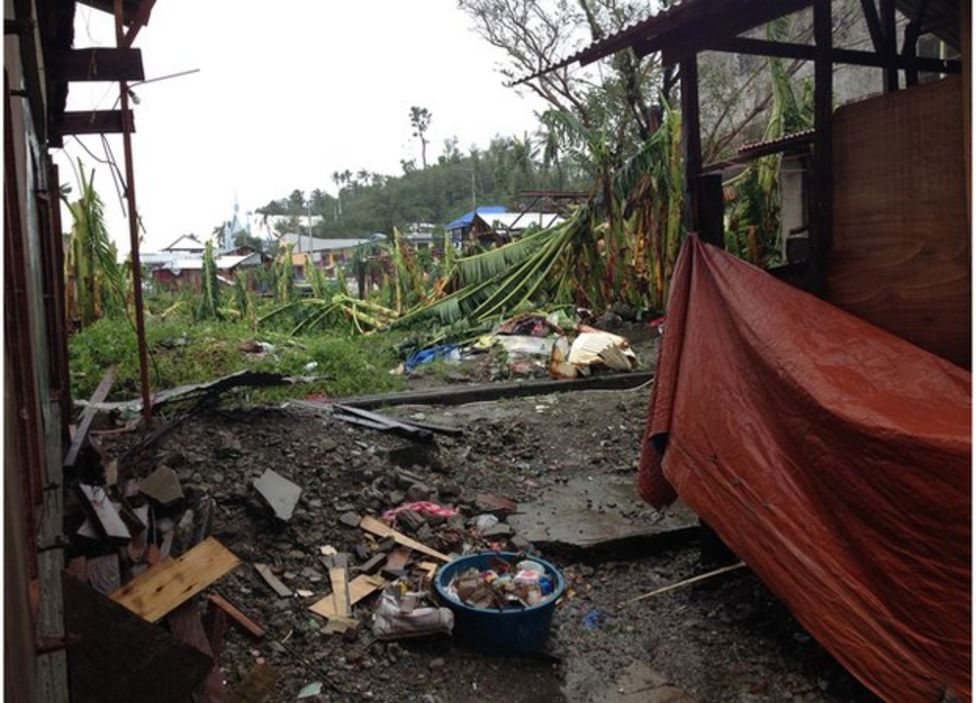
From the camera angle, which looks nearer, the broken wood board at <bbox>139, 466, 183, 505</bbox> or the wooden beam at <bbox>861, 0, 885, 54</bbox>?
the broken wood board at <bbox>139, 466, 183, 505</bbox>

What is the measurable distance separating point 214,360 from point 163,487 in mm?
7313

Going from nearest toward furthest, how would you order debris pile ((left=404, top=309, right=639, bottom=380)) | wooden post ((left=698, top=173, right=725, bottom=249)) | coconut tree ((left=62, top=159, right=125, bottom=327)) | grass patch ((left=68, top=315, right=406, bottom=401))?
wooden post ((left=698, top=173, right=725, bottom=249)) < grass patch ((left=68, top=315, right=406, bottom=401)) < debris pile ((left=404, top=309, right=639, bottom=380)) < coconut tree ((left=62, top=159, right=125, bottom=327))

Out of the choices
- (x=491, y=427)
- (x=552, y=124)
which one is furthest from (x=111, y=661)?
(x=552, y=124)

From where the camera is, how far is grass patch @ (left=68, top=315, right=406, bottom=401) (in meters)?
9.81

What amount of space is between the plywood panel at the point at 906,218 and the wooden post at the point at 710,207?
0.68m

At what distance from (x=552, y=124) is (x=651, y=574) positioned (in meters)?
9.17

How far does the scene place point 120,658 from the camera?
8.89 ft

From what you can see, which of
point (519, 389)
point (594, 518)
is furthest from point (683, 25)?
point (519, 389)

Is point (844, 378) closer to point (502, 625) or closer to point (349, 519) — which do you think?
point (502, 625)

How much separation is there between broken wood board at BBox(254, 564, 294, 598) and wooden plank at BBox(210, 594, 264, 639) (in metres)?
0.32

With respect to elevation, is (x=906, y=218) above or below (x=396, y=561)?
above

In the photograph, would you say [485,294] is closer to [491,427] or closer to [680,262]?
[491,427]

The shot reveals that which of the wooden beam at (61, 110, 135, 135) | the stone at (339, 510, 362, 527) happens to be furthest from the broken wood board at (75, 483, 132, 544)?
the wooden beam at (61, 110, 135, 135)

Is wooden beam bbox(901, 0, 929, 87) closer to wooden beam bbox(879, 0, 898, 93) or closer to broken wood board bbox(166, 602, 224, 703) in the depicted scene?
wooden beam bbox(879, 0, 898, 93)
